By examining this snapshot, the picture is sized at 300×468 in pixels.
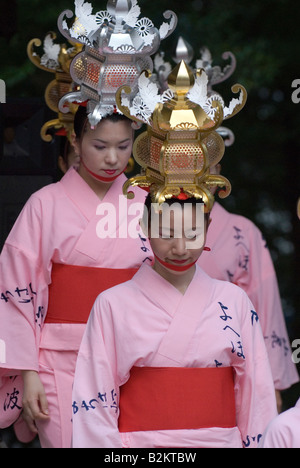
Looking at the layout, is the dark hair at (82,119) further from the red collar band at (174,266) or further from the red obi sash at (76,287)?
the red collar band at (174,266)

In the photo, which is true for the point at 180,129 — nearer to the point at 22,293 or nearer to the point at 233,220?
the point at 22,293

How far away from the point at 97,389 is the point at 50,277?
3.30 ft

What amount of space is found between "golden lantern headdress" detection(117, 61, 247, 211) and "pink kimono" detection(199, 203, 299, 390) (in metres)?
1.62

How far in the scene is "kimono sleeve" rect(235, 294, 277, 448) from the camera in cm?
395

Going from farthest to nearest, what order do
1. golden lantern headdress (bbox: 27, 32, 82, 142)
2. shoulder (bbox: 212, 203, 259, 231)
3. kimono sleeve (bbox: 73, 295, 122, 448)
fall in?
shoulder (bbox: 212, 203, 259, 231) → golden lantern headdress (bbox: 27, 32, 82, 142) → kimono sleeve (bbox: 73, 295, 122, 448)

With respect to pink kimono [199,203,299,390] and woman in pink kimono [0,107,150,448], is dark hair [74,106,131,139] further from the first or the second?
pink kimono [199,203,299,390]

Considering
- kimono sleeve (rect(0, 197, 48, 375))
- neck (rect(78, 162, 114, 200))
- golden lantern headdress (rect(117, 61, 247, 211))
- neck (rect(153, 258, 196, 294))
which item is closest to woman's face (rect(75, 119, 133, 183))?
neck (rect(78, 162, 114, 200))

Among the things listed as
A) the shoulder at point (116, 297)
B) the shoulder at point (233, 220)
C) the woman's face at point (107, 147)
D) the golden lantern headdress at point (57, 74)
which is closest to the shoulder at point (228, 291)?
the shoulder at point (116, 297)

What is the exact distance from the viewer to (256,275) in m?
5.72

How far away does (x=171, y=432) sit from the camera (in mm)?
3848

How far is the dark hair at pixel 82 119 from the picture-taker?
4660 millimetres
